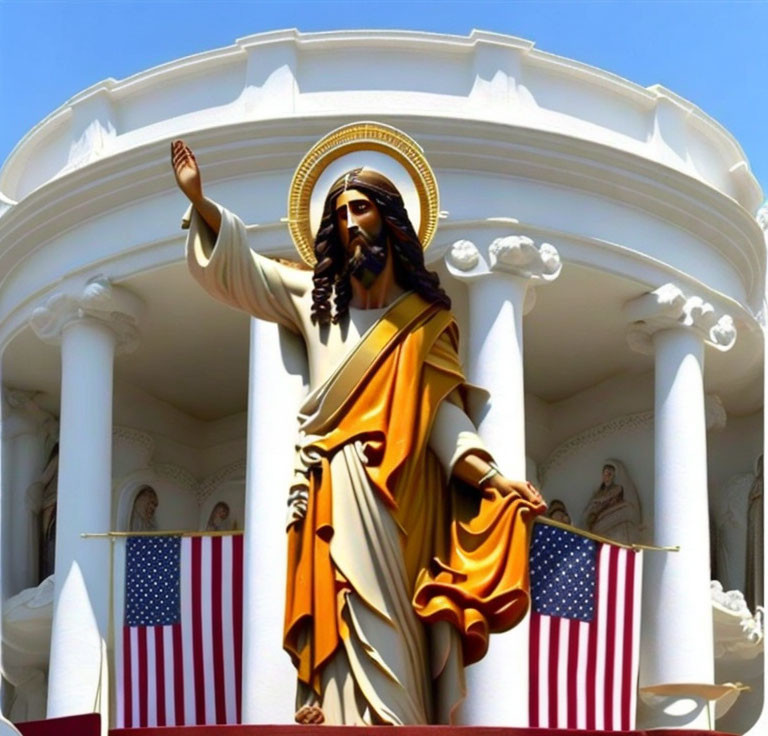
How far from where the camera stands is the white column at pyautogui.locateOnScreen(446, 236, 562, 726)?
74.3 feet

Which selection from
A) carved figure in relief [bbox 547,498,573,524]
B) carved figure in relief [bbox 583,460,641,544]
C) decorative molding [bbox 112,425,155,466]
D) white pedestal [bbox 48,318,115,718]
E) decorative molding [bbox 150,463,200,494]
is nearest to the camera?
white pedestal [bbox 48,318,115,718]

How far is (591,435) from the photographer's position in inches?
1081

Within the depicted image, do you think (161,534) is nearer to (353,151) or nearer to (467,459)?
(353,151)

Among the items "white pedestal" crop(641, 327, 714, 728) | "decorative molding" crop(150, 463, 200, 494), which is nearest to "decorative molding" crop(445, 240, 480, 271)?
"white pedestal" crop(641, 327, 714, 728)

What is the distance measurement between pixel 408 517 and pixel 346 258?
1.44 meters

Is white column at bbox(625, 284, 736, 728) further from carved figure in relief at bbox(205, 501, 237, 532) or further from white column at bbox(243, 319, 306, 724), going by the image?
carved figure in relief at bbox(205, 501, 237, 532)

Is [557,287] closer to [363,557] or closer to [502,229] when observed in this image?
[502,229]

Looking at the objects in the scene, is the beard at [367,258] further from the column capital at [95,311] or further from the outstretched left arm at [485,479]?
the column capital at [95,311]

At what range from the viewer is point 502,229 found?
2342 cm

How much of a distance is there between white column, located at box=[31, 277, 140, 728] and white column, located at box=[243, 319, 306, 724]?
1.79m

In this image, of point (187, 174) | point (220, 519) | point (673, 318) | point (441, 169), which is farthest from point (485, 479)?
point (220, 519)

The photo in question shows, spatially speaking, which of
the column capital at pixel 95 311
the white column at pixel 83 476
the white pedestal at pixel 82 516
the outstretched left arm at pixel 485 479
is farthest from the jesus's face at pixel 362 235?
the column capital at pixel 95 311

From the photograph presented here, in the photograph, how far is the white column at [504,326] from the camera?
22641 mm

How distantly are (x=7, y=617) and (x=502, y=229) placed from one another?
22.3 feet
